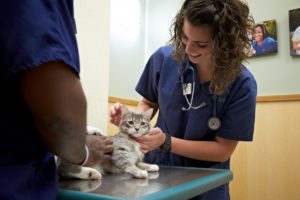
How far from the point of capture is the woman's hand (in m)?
1.04

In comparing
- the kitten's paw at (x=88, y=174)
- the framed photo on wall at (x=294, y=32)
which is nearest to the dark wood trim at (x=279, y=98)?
the framed photo on wall at (x=294, y=32)

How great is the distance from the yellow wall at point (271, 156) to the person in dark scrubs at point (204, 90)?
33.5 inches

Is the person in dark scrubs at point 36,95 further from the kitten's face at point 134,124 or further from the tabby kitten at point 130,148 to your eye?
the kitten's face at point 134,124

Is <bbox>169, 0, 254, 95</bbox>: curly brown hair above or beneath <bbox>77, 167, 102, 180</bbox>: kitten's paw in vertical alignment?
above

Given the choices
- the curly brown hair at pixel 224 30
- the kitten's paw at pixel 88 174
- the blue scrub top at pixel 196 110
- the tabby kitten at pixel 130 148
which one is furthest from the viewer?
the blue scrub top at pixel 196 110

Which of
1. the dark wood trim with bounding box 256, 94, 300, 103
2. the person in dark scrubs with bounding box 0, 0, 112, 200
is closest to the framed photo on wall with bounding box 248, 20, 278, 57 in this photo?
the dark wood trim with bounding box 256, 94, 300, 103

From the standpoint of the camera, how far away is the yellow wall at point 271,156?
6.55 ft

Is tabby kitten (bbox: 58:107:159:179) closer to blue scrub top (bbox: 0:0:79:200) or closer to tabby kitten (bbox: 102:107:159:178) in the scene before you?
tabby kitten (bbox: 102:107:159:178)

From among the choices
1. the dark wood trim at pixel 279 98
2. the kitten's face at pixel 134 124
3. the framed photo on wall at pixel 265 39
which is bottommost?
the kitten's face at pixel 134 124

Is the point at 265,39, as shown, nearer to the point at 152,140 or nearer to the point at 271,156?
the point at 271,156

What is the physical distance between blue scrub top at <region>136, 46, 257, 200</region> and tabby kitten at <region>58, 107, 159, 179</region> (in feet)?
0.36

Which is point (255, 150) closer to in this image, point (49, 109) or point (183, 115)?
point (183, 115)

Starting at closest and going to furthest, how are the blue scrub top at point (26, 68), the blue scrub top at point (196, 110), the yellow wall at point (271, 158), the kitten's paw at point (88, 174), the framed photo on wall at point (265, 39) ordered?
1. the blue scrub top at point (26, 68)
2. the kitten's paw at point (88, 174)
3. the blue scrub top at point (196, 110)
4. the yellow wall at point (271, 158)
5. the framed photo on wall at point (265, 39)

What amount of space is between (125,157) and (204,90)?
1.43 ft
